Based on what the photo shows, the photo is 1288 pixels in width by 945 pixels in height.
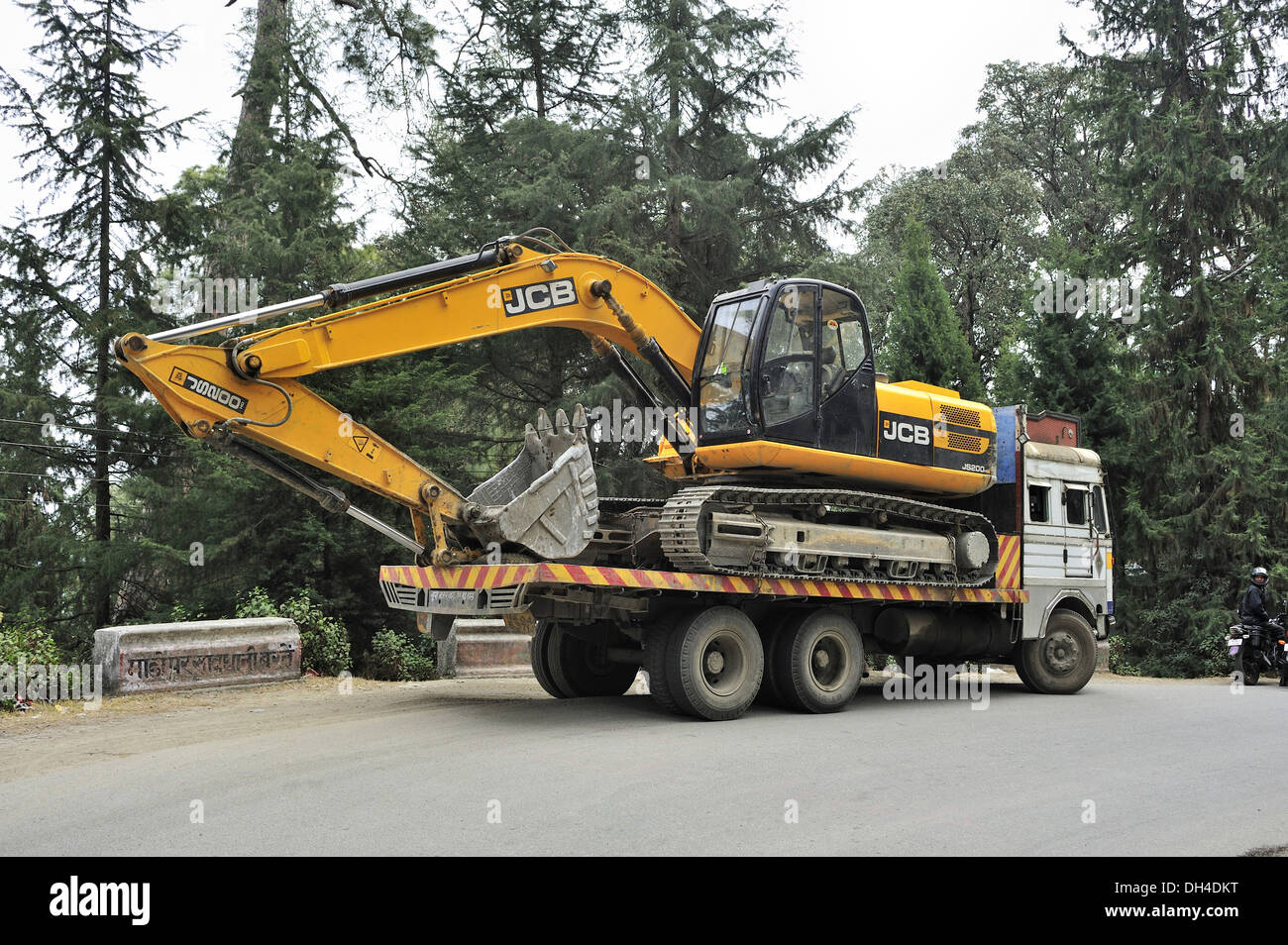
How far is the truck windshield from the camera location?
11.2 metres

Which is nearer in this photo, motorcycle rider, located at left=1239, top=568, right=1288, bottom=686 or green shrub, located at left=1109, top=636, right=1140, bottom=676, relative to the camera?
motorcycle rider, located at left=1239, top=568, right=1288, bottom=686

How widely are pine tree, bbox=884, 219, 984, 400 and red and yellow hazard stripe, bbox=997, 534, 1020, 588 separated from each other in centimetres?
900

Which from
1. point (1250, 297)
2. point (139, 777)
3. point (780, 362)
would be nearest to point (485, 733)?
point (139, 777)

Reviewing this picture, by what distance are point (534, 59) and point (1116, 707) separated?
18.0 m

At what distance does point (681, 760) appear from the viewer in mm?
8117

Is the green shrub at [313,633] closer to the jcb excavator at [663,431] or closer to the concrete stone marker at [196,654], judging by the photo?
the concrete stone marker at [196,654]

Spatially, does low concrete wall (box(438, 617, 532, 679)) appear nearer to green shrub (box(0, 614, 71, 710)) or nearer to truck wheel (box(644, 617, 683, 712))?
green shrub (box(0, 614, 71, 710))

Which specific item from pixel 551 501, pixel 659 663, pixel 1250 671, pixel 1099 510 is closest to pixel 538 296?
pixel 551 501

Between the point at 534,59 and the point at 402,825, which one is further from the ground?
the point at 534,59

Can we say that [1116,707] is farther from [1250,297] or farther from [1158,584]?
[1250,297]

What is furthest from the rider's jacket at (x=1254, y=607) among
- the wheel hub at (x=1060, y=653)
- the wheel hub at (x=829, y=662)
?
the wheel hub at (x=829, y=662)

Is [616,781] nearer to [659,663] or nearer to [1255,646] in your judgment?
[659,663]

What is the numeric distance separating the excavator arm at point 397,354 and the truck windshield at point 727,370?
2.67ft

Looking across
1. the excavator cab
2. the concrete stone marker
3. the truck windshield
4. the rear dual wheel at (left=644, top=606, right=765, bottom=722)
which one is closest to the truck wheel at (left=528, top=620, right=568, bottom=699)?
the rear dual wheel at (left=644, top=606, right=765, bottom=722)
